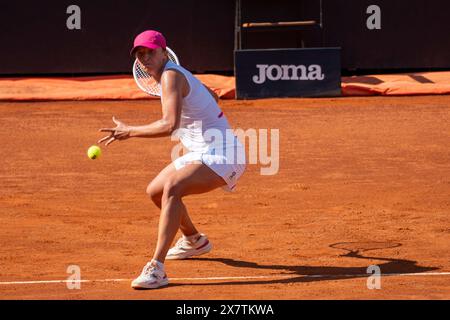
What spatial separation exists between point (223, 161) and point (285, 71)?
11160 millimetres

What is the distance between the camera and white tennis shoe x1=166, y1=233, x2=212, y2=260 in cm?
836

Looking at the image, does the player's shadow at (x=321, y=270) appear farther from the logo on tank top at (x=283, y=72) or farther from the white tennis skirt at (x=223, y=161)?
the logo on tank top at (x=283, y=72)

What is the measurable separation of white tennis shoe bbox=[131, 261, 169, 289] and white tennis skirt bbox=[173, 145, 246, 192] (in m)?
0.75

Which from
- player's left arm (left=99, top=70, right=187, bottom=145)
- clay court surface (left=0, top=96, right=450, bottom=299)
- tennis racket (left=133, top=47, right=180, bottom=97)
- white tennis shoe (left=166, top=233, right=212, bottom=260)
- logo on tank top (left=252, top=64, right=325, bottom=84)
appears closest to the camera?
player's left arm (left=99, top=70, right=187, bottom=145)

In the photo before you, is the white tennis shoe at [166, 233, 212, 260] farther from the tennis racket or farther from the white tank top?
the tennis racket

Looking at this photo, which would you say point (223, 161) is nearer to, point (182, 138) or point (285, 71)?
point (182, 138)

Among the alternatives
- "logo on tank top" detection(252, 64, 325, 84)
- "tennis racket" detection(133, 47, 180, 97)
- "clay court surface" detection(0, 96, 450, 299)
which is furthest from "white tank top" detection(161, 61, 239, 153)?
"logo on tank top" detection(252, 64, 325, 84)

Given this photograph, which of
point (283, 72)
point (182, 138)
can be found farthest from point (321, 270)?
point (283, 72)

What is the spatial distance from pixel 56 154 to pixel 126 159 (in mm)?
1033

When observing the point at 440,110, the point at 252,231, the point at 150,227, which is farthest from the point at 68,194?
the point at 440,110

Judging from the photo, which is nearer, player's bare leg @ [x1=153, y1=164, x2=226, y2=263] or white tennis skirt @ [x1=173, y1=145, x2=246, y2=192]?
player's bare leg @ [x1=153, y1=164, x2=226, y2=263]

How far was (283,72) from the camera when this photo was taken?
1866cm

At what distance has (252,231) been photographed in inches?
374

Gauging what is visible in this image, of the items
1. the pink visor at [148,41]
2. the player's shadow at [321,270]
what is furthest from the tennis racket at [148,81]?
the player's shadow at [321,270]
